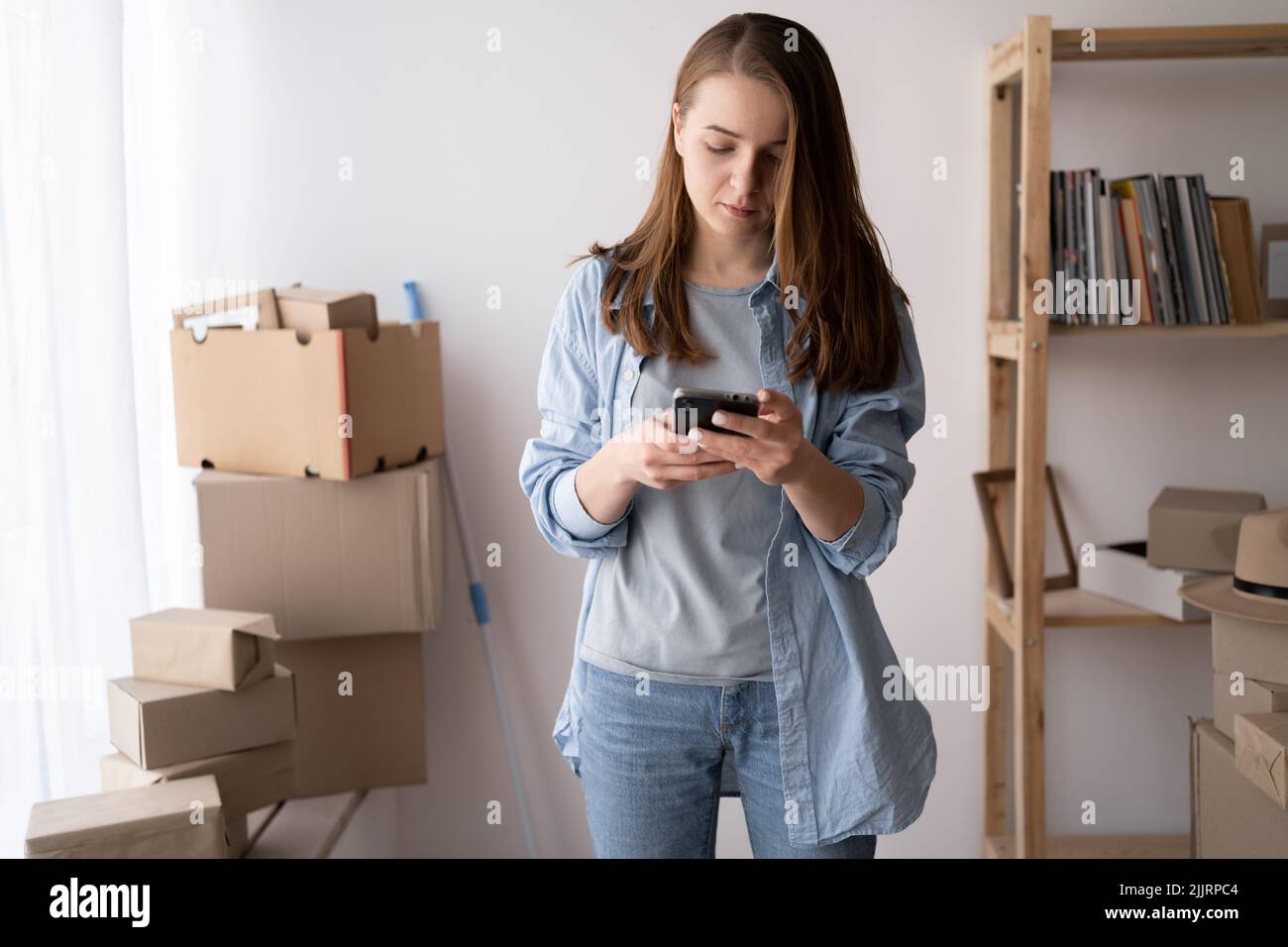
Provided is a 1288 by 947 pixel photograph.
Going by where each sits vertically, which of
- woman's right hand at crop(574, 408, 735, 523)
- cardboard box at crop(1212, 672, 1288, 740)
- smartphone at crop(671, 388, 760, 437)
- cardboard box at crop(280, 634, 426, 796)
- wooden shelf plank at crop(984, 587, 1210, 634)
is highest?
smartphone at crop(671, 388, 760, 437)

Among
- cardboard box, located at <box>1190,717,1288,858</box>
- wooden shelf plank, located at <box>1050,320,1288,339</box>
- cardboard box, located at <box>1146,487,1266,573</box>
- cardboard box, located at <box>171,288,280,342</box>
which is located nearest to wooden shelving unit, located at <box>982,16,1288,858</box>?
wooden shelf plank, located at <box>1050,320,1288,339</box>

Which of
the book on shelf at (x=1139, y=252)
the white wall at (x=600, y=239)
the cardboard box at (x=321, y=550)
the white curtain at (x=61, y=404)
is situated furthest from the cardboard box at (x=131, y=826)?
the book on shelf at (x=1139, y=252)

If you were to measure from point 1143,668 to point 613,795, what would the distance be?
5.14ft

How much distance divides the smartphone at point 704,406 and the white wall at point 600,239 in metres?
1.21

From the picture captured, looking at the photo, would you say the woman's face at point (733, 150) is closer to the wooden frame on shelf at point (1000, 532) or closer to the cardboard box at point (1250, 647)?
the cardboard box at point (1250, 647)

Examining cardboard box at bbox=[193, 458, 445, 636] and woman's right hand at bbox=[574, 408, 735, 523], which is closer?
woman's right hand at bbox=[574, 408, 735, 523]

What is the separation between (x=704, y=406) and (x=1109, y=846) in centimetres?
173

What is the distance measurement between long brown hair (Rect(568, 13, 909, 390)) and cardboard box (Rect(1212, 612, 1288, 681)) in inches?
24.7

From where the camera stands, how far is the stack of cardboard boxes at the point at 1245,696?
139cm

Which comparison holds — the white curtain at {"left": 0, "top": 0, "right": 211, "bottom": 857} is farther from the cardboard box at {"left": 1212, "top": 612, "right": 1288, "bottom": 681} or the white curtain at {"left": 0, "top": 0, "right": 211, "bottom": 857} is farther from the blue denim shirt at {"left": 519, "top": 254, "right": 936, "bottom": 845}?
the cardboard box at {"left": 1212, "top": 612, "right": 1288, "bottom": 681}

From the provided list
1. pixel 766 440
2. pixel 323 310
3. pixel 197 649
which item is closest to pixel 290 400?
pixel 323 310

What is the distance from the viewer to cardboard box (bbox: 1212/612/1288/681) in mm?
1425
